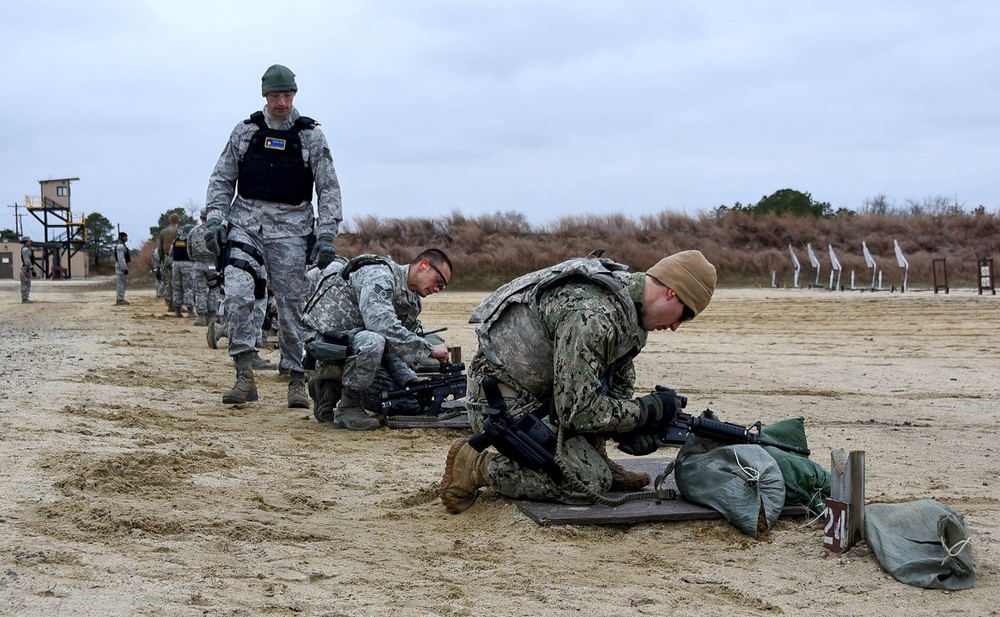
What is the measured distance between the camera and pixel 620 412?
402cm

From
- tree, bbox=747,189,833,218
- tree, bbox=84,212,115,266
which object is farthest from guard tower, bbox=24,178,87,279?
tree, bbox=747,189,833,218

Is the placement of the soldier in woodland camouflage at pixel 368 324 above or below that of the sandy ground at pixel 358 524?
above

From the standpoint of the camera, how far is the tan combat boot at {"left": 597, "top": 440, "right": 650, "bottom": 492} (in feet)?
14.6

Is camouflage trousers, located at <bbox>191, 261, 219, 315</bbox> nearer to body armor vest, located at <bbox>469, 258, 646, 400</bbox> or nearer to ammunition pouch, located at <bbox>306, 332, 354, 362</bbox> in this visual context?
ammunition pouch, located at <bbox>306, 332, 354, 362</bbox>

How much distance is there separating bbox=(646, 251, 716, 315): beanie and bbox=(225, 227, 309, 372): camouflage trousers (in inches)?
150

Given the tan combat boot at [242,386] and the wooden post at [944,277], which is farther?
the wooden post at [944,277]

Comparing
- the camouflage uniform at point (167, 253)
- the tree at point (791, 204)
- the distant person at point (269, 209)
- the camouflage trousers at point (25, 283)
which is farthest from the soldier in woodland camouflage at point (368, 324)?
the tree at point (791, 204)

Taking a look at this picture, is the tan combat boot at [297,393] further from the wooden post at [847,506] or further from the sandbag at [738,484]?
the wooden post at [847,506]

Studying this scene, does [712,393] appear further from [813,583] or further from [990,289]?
[990,289]

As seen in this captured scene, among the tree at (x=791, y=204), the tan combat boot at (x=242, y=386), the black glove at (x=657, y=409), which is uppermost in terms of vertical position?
the tree at (x=791, y=204)

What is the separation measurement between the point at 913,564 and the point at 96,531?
9.31 ft

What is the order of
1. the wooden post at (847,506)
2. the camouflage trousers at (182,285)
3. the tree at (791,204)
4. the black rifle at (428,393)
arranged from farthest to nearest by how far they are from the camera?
the tree at (791,204) < the camouflage trousers at (182,285) < the black rifle at (428,393) < the wooden post at (847,506)

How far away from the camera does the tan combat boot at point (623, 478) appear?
4.46 meters

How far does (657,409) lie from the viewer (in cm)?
409
